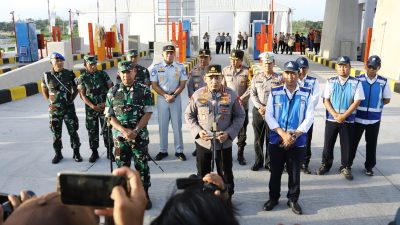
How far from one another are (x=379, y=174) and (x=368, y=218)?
1295 millimetres

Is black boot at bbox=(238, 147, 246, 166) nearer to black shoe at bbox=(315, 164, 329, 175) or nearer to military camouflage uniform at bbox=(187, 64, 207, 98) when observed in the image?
black shoe at bbox=(315, 164, 329, 175)

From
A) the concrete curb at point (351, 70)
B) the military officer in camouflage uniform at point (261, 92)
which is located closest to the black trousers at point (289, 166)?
the military officer in camouflage uniform at point (261, 92)

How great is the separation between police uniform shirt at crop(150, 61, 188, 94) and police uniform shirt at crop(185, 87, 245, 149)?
5.39 ft

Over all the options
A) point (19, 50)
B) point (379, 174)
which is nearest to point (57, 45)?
point (19, 50)

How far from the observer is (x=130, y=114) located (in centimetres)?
378

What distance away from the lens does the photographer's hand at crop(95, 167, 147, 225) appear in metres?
1.04

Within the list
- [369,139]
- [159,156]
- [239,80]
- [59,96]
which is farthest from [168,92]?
[369,139]

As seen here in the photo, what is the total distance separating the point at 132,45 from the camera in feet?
66.0


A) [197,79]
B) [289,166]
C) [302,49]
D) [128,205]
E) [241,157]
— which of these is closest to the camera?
[128,205]

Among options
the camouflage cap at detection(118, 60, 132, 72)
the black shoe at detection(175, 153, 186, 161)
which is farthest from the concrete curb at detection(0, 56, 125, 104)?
the camouflage cap at detection(118, 60, 132, 72)

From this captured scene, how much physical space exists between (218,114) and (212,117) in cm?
7

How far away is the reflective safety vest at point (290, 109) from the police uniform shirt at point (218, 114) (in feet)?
1.28

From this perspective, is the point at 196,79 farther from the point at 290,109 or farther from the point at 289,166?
the point at 289,166

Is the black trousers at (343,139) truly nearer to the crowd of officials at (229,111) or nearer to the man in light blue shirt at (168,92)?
the crowd of officials at (229,111)
